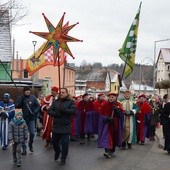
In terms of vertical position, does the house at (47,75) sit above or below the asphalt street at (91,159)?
above

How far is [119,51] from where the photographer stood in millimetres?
14633

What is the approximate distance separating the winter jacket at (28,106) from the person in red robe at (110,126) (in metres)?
1.80

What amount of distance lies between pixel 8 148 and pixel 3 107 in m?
1.18

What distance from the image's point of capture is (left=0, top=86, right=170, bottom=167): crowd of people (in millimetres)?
10789

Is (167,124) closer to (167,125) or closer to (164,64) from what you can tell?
(167,125)

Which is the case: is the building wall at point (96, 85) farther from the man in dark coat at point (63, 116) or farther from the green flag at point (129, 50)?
the man in dark coat at point (63, 116)

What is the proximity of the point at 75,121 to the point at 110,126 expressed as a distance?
4.34m

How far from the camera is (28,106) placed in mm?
12914

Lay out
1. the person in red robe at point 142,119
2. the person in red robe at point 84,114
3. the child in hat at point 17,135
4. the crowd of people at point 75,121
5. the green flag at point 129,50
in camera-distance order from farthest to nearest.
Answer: the person in red robe at point 84,114
the person in red robe at point 142,119
the green flag at point 129,50
the crowd of people at point 75,121
the child in hat at point 17,135

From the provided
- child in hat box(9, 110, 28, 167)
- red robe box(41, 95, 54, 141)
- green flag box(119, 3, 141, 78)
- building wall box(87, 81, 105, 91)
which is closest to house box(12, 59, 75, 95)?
green flag box(119, 3, 141, 78)

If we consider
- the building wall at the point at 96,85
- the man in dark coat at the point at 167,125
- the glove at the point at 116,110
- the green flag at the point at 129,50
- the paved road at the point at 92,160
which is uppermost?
the green flag at the point at 129,50

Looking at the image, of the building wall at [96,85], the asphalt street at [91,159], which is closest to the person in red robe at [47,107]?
the asphalt street at [91,159]

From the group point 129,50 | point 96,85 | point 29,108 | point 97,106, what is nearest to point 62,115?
point 29,108

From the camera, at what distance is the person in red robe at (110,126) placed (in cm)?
1230
